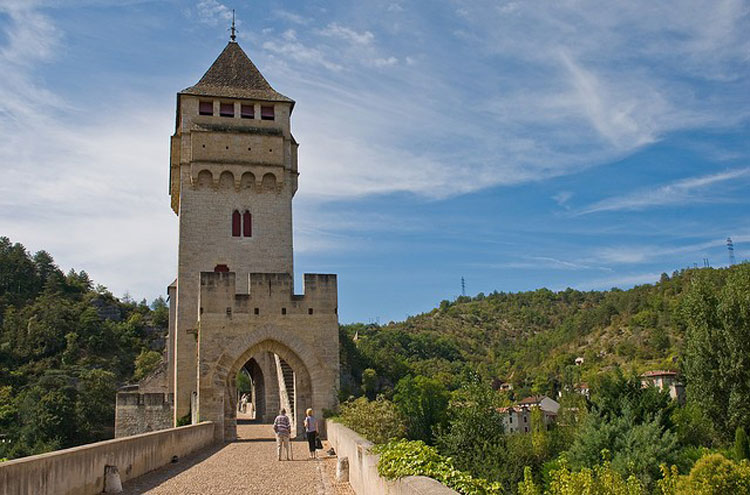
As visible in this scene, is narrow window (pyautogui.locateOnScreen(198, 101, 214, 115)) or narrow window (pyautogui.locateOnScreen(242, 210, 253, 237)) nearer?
narrow window (pyautogui.locateOnScreen(242, 210, 253, 237))

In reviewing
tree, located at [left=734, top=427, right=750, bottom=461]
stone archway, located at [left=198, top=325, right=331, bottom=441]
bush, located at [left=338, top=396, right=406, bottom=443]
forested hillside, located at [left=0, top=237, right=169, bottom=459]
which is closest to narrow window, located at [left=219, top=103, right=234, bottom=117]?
stone archway, located at [left=198, top=325, right=331, bottom=441]

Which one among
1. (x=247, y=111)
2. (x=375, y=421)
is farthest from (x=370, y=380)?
(x=375, y=421)

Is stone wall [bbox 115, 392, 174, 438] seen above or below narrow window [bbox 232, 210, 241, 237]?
below

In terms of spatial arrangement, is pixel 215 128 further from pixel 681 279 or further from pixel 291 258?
pixel 681 279

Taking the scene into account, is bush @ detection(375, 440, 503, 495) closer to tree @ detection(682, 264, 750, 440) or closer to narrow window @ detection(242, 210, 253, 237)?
narrow window @ detection(242, 210, 253, 237)

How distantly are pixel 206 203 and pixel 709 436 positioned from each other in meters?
28.1

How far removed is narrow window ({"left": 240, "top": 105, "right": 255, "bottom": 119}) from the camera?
94.5ft

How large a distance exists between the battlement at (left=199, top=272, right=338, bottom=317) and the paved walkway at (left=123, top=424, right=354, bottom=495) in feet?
17.4

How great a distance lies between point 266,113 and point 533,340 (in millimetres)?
127072

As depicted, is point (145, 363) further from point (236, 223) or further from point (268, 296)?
point (268, 296)

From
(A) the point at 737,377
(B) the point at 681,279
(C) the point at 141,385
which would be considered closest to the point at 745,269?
(A) the point at 737,377

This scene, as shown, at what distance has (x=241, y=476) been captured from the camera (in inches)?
→ 487

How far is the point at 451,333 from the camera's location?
168m

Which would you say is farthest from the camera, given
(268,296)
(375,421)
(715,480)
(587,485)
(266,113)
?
(266,113)
